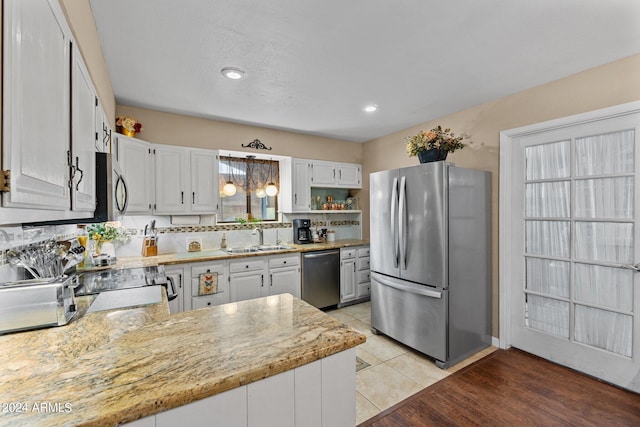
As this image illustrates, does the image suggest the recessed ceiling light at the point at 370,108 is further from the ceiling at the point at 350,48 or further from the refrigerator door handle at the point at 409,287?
the refrigerator door handle at the point at 409,287

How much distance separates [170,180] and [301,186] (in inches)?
67.3

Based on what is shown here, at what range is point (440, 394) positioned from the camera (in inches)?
87.0

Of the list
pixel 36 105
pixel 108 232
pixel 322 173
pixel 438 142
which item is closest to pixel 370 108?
pixel 438 142

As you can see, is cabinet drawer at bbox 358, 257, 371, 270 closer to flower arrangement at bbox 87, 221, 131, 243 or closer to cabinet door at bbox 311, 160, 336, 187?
cabinet door at bbox 311, 160, 336, 187

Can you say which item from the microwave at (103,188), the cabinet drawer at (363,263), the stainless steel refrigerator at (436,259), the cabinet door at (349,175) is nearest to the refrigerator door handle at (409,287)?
the stainless steel refrigerator at (436,259)

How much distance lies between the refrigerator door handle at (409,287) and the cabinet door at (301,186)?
149cm

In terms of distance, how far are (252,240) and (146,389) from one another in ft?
Result: 10.6

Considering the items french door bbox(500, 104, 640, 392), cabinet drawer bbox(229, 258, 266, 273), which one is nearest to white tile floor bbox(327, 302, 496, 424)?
french door bbox(500, 104, 640, 392)

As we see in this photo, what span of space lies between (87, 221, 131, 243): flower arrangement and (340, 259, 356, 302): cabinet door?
269cm

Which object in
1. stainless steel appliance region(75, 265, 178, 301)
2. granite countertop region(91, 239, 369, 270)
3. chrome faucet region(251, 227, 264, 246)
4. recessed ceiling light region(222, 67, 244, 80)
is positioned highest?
recessed ceiling light region(222, 67, 244, 80)

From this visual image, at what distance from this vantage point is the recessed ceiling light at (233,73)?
2277 mm

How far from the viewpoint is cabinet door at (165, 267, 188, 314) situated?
114 inches

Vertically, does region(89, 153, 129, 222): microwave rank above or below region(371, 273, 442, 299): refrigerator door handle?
above

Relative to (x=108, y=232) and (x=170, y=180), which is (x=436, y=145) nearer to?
(x=170, y=180)
